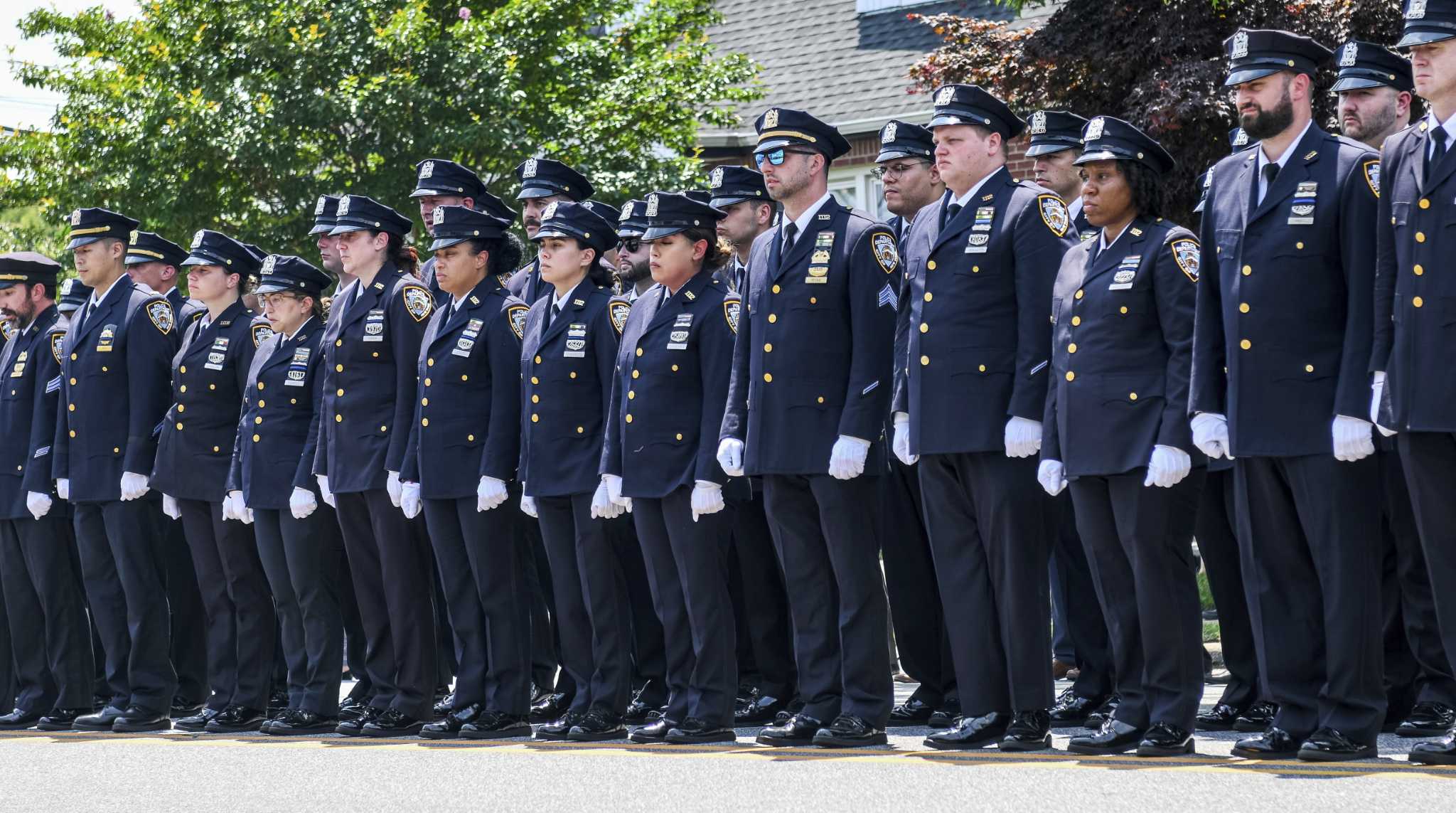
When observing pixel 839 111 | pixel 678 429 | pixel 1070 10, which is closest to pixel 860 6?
pixel 839 111

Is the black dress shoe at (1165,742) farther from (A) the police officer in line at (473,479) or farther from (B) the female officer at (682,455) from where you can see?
(A) the police officer in line at (473,479)

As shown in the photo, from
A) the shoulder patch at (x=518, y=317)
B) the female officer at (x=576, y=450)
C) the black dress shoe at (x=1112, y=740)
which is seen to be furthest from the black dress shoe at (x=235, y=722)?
the black dress shoe at (x=1112, y=740)

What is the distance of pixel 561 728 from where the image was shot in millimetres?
8758

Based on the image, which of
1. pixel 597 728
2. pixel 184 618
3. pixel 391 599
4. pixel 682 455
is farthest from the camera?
pixel 184 618

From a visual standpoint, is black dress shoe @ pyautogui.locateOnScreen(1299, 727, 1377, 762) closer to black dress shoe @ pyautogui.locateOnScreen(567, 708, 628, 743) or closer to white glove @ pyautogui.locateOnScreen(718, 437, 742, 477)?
white glove @ pyautogui.locateOnScreen(718, 437, 742, 477)

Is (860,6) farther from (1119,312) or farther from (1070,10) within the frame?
(1119,312)

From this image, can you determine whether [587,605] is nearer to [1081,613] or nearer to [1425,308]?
[1081,613]

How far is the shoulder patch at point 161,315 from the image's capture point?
10.6 metres

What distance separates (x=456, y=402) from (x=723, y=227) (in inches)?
67.3

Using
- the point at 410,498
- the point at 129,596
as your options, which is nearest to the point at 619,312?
the point at 410,498

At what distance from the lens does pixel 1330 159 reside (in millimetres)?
6863

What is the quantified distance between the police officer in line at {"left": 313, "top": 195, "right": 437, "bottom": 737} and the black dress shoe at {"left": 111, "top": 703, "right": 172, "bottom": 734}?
1198 millimetres

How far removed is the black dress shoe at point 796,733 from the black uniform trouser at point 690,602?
361 millimetres

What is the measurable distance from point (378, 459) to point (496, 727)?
4.47 feet
